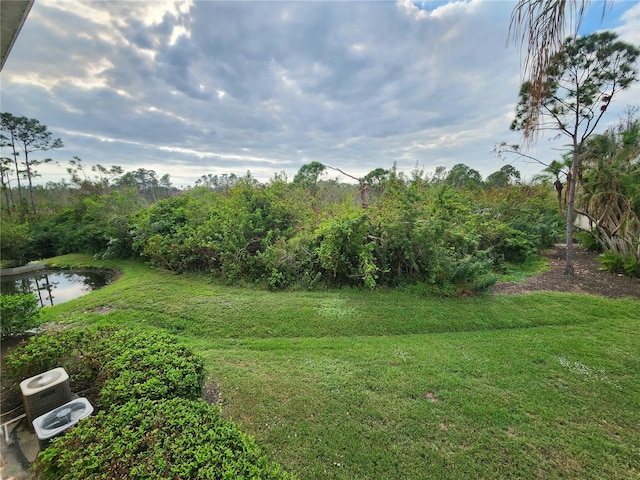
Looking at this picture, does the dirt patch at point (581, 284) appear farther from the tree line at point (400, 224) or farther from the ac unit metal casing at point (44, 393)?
the ac unit metal casing at point (44, 393)

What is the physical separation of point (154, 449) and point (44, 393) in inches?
53.6

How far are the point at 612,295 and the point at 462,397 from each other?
4.93 m

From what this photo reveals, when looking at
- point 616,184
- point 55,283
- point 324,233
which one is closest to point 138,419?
point 324,233

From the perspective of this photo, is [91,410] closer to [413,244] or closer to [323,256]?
[323,256]

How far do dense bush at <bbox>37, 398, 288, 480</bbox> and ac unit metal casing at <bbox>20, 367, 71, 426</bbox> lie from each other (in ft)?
2.06

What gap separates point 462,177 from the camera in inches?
463

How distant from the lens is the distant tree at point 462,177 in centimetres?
1156

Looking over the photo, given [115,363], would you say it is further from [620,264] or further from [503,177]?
[503,177]

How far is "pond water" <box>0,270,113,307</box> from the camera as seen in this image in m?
6.80

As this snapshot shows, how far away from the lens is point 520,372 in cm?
305

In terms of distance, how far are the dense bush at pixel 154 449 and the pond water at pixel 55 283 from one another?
270 inches

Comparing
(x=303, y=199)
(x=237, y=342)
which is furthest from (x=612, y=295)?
(x=303, y=199)

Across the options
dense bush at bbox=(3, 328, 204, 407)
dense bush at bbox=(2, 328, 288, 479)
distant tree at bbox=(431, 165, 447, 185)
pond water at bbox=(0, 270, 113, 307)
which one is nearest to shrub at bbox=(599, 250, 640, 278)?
distant tree at bbox=(431, 165, 447, 185)

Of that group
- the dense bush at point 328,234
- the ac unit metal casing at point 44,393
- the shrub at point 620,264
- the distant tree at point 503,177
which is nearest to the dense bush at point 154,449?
the ac unit metal casing at point 44,393
